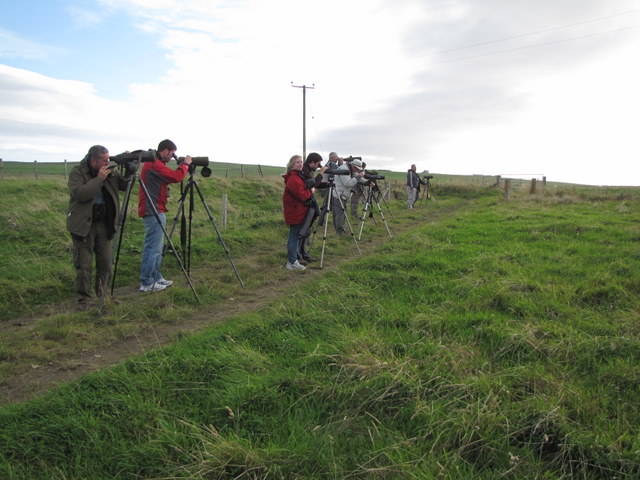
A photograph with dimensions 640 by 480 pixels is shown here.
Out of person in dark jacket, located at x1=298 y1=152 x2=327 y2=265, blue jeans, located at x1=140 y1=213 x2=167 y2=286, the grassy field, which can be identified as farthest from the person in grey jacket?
blue jeans, located at x1=140 y1=213 x2=167 y2=286

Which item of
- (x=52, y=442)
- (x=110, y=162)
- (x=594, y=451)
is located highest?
(x=110, y=162)

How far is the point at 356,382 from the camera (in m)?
2.92

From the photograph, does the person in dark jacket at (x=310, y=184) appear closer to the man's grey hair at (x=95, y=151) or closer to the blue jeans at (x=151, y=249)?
the blue jeans at (x=151, y=249)

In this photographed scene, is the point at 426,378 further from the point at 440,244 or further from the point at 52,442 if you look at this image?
the point at 440,244

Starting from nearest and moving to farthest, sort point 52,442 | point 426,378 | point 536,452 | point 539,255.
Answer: point 536,452 < point 52,442 < point 426,378 < point 539,255

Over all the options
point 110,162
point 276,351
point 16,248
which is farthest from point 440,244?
point 16,248

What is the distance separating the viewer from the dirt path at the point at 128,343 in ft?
10.6

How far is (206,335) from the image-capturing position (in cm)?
397

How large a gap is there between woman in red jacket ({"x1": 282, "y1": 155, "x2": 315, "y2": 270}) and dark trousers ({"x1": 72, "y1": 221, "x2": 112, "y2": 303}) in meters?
2.83

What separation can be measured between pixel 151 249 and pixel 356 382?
394 centimetres

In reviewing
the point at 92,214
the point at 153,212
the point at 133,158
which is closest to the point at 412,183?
the point at 153,212

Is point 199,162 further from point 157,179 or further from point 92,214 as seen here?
point 92,214

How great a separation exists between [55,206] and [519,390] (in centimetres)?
1302

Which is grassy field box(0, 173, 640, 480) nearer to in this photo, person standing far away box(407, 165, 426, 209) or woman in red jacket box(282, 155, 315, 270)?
woman in red jacket box(282, 155, 315, 270)
